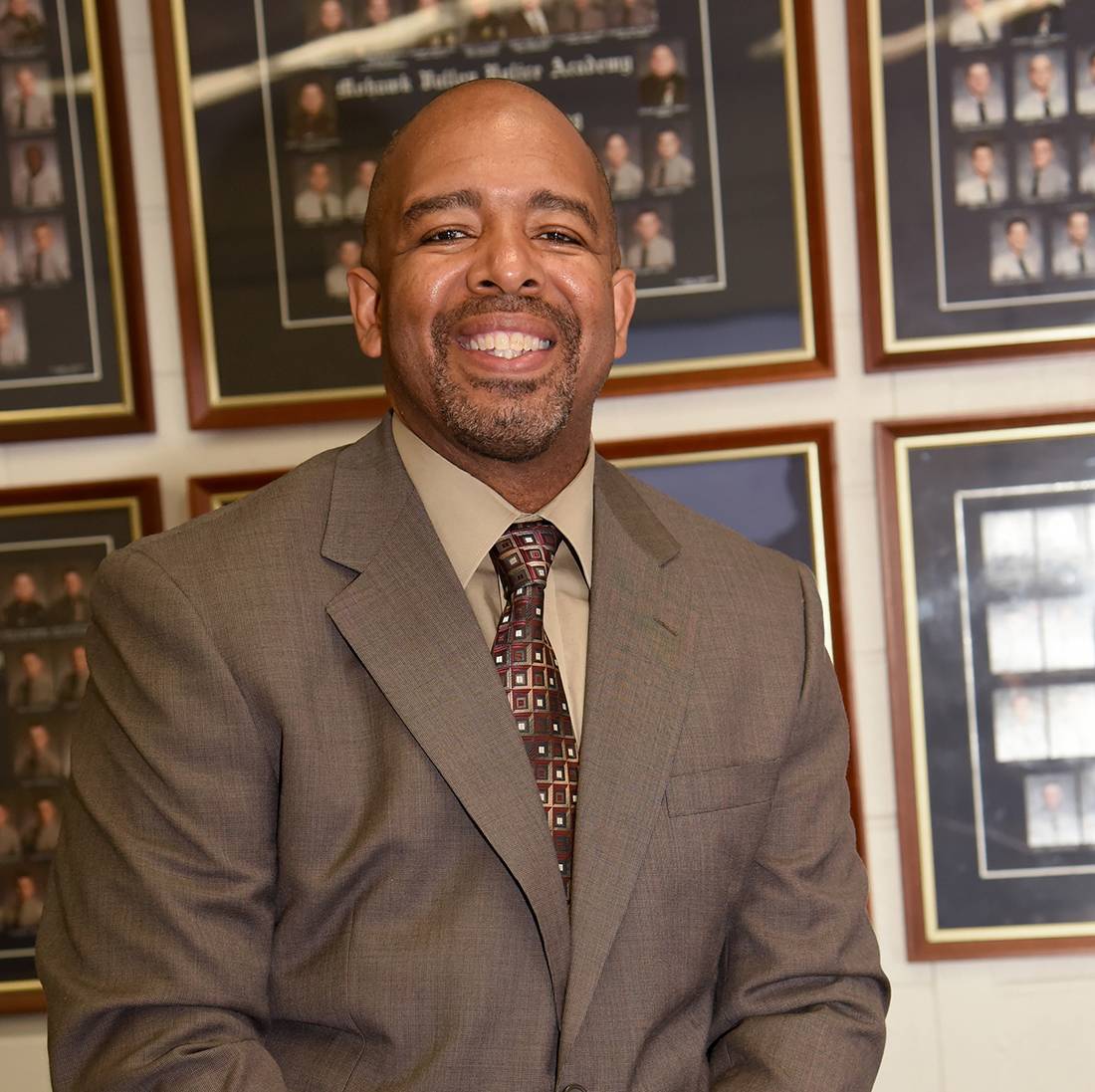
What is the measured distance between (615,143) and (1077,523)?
0.87 metres

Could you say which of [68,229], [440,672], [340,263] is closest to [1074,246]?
[340,263]

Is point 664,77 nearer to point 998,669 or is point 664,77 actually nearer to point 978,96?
point 978,96

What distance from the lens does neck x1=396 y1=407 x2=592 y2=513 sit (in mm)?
1653

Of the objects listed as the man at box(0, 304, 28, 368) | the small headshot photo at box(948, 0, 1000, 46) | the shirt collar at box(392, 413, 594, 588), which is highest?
the small headshot photo at box(948, 0, 1000, 46)

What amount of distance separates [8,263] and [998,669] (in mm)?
1579

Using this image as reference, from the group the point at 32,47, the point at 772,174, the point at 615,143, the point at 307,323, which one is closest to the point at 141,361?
the point at 307,323

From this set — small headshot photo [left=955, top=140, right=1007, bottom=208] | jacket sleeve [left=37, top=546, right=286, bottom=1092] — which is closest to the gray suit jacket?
jacket sleeve [left=37, top=546, right=286, bottom=1092]

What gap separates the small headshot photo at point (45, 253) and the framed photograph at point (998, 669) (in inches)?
48.8

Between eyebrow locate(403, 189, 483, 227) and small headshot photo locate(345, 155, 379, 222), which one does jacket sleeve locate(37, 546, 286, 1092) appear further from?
small headshot photo locate(345, 155, 379, 222)

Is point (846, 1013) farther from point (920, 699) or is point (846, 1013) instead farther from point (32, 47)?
point (32, 47)

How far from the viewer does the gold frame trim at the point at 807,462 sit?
213 cm

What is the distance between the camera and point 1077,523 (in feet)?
6.96

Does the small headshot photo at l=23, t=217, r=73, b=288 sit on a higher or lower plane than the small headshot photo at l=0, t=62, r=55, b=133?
lower

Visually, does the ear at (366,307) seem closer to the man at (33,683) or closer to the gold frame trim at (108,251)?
the gold frame trim at (108,251)
